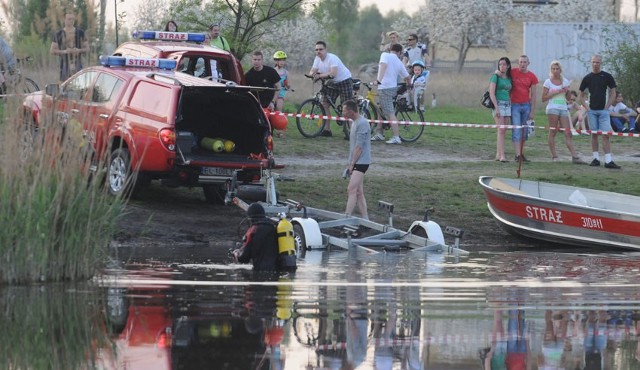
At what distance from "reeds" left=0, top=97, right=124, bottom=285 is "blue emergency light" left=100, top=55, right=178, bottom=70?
19.8 ft

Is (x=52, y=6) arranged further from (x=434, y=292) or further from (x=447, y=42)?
(x=447, y=42)

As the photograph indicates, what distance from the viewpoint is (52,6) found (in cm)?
1345

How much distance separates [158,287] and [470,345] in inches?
163

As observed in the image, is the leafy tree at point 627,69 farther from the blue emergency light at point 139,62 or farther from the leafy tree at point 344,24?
the leafy tree at point 344,24

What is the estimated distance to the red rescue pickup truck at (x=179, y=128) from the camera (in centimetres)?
1902

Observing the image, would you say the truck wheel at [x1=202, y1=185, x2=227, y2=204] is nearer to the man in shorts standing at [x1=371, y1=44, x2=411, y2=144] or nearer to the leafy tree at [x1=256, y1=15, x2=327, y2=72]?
the man in shorts standing at [x1=371, y1=44, x2=411, y2=144]

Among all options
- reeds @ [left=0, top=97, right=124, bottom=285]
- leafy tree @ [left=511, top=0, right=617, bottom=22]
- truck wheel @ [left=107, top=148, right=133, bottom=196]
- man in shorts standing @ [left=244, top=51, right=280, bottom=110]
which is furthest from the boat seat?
leafy tree @ [left=511, top=0, right=617, bottom=22]

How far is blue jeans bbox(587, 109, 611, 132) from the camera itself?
26.4 meters

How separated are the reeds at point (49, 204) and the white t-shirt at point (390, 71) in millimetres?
14535

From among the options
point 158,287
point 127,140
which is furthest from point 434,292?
point 127,140

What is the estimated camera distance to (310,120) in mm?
28531

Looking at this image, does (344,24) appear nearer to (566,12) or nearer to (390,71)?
(566,12)

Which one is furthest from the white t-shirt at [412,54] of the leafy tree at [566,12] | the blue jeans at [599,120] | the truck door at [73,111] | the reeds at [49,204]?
the leafy tree at [566,12]

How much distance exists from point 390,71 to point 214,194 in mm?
8062
